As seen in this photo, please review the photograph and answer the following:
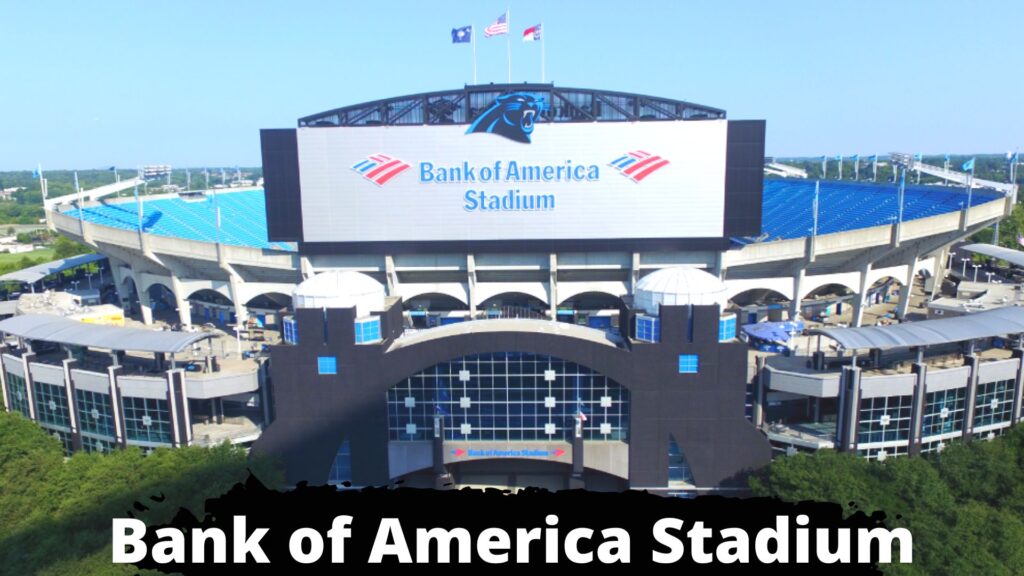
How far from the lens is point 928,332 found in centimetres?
3228

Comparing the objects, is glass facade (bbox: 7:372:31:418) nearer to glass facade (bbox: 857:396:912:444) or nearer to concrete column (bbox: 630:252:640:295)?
concrete column (bbox: 630:252:640:295)

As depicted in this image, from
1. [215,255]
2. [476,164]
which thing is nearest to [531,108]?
[476,164]

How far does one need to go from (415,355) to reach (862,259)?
39.5 metres

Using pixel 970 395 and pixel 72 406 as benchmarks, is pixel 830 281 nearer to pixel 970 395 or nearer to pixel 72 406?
pixel 970 395

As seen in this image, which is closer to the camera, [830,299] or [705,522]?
[705,522]

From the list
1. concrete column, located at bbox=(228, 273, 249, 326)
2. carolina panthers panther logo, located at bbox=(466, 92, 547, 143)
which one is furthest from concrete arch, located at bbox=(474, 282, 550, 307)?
concrete column, located at bbox=(228, 273, 249, 326)

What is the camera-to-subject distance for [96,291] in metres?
60.4

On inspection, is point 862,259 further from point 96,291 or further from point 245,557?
point 96,291

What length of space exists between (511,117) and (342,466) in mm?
27806

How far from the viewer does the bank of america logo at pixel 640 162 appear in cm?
4678

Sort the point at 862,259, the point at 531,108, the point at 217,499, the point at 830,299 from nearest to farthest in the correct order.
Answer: the point at 217,499
the point at 531,108
the point at 862,259
the point at 830,299

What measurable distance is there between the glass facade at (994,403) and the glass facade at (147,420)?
1729 inches

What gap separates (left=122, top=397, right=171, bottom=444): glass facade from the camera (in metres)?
33.9

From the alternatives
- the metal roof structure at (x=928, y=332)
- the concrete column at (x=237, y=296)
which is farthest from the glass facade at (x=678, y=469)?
the concrete column at (x=237, y=296)
